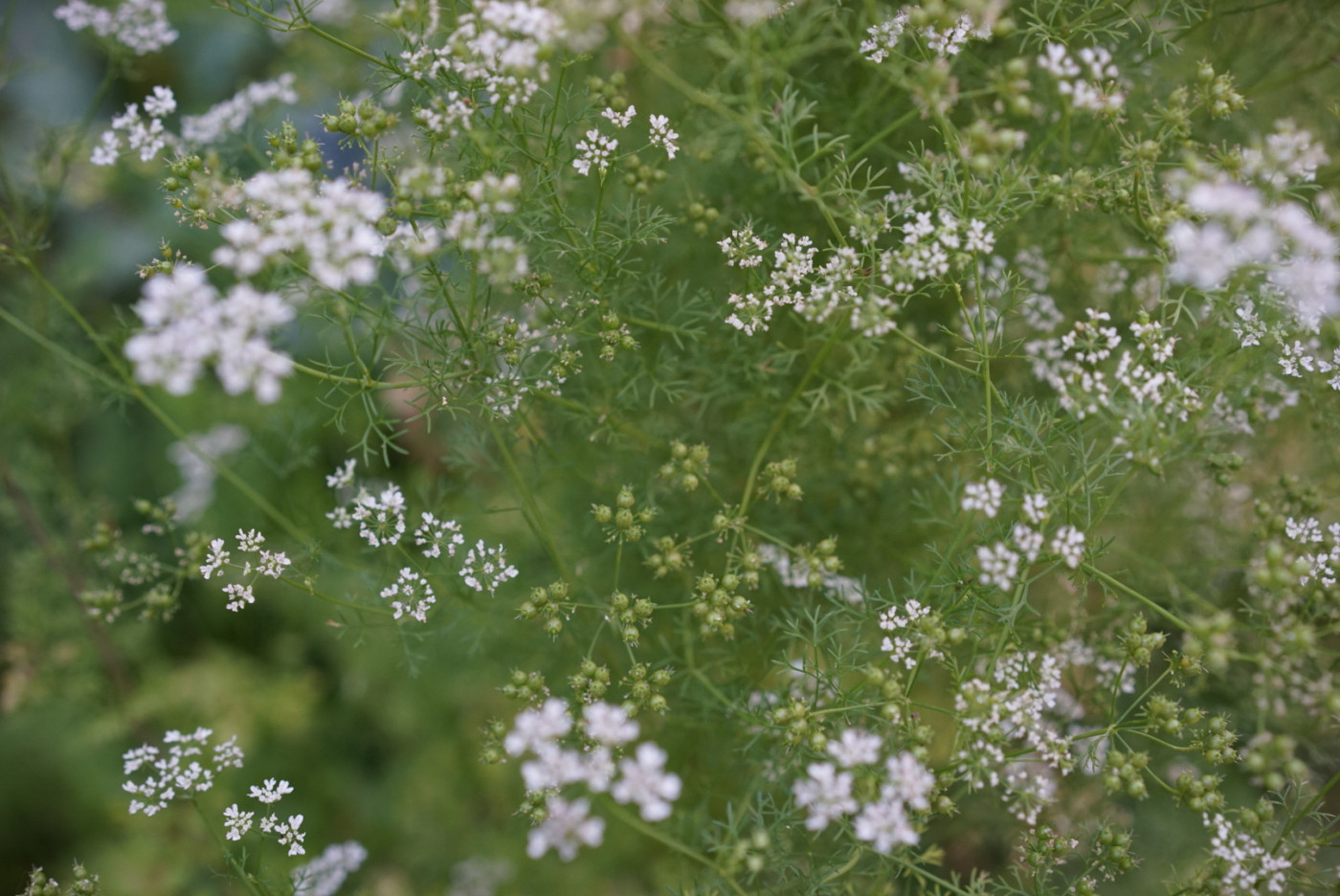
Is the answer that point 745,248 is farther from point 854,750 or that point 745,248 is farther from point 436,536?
point 854,750

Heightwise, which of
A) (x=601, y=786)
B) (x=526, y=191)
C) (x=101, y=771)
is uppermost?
(x=526, y=191)

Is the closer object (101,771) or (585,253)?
(585,253)

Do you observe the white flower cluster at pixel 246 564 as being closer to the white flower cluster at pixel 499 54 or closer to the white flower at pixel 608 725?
the white flower at pixel 608 725

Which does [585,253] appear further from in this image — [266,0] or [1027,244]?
[1027,244]

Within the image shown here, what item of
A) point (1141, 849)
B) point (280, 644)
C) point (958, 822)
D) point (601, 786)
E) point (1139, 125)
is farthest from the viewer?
point (280, 644)

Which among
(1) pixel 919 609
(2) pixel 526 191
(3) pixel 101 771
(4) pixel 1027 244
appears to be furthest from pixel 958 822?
(3) pixel 101 771

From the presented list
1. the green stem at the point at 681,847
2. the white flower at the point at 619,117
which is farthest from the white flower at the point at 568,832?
the white flower at the point at 619,117
